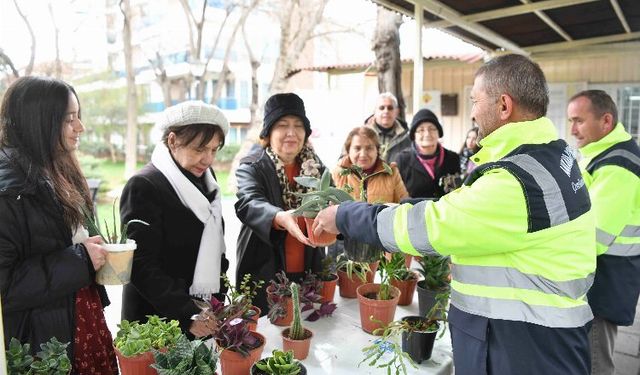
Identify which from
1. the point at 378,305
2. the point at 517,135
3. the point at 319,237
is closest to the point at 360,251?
the point at 319,237

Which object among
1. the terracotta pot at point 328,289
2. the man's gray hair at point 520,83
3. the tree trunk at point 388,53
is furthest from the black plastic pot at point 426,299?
the tree trunk at point 388,53

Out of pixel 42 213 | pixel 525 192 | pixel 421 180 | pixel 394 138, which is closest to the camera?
pixel 525 192

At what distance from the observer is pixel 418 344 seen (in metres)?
1.61

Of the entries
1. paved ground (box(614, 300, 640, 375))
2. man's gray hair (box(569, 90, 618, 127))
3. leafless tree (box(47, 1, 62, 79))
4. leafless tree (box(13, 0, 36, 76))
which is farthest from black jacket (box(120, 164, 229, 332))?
leafless tree (box(47, 1, 62, 79))

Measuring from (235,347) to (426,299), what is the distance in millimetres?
909

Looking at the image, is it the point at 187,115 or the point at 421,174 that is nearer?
the point at 187,115

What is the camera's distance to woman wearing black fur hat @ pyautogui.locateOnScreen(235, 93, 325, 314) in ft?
7.07

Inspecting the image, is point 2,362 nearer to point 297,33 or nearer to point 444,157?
point 444,157

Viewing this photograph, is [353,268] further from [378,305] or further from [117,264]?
[117,264]

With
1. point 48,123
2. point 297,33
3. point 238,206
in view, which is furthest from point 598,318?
point 297,33

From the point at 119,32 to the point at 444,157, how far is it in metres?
9.00

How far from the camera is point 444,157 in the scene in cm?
377

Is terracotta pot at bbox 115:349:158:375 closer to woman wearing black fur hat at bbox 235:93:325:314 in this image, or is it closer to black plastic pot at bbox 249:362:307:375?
black plastic pot at bbox 249:362:307:375

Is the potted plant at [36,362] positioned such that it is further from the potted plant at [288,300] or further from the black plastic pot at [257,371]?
the potted plant at [288,300]
